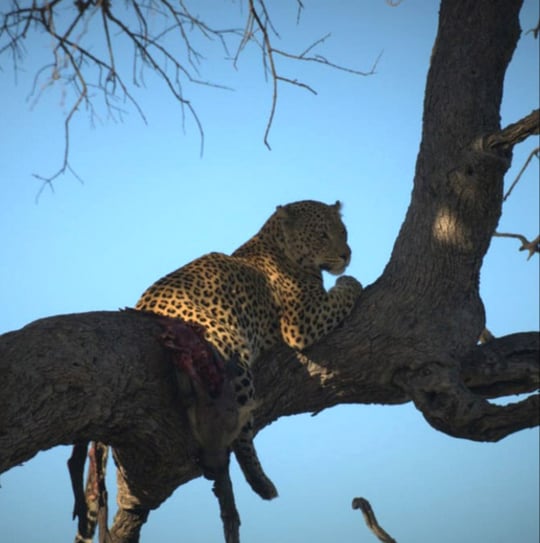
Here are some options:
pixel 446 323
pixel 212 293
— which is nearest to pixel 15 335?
pixel 212 293

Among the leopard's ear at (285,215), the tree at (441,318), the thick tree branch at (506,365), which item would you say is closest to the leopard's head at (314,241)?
the leopard's ear at (285,215)

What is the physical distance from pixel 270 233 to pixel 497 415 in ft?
8.07

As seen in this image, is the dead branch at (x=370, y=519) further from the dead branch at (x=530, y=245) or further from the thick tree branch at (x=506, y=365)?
the dead branch at (x=530, y=245)

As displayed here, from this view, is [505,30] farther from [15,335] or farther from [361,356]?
[15,335]

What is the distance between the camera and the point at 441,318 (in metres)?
6.20

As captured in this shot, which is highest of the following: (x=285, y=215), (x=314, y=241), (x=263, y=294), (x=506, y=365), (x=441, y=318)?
(x=285, y=215)

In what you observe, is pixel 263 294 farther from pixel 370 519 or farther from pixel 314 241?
pixel 370 519

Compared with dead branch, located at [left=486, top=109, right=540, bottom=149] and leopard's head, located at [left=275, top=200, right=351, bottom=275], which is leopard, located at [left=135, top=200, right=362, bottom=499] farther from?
dead branch, located at [left=486, top=109, right=540, bottom=149]

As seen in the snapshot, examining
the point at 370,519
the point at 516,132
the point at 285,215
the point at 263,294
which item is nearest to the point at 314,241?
the point at 285,215

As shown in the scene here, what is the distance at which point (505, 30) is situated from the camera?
6500 mm

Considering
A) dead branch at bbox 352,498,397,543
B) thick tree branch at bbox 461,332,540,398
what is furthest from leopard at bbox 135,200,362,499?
thick tree branch at bbox 461,332,540,398

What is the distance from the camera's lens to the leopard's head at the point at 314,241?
7.21 meters

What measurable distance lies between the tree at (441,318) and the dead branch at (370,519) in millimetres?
1018

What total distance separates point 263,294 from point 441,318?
1.22 metres
